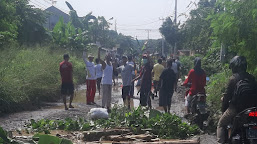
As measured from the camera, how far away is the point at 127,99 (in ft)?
39.6

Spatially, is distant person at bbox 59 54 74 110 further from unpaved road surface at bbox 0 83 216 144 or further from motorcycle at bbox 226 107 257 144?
motorcycle at bbox 226 107 257 144

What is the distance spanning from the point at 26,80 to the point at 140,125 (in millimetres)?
5845

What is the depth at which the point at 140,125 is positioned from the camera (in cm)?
788

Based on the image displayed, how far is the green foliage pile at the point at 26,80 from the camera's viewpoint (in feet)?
33.9

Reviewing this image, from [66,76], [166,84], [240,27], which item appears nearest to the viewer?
[240,27]

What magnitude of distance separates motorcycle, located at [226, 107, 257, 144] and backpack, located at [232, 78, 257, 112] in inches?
10.4

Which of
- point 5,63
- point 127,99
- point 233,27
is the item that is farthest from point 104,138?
point 5,63

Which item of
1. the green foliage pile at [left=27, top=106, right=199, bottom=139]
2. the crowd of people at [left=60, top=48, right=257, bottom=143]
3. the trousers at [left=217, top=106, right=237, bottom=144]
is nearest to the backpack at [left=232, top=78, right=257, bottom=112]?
the crowd of people at [left=60, top=48, right=257, bottom=143]

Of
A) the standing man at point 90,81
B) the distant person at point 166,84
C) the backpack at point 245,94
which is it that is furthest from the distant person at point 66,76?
the backpack at point 245,94

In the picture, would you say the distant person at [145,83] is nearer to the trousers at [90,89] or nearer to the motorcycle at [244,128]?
the trousers at [90,89]

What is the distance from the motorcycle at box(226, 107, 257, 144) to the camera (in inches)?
205

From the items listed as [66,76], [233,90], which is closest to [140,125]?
[233,90]

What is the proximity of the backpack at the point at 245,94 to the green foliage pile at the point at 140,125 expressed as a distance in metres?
2.29

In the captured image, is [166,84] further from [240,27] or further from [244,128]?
[244,128]
